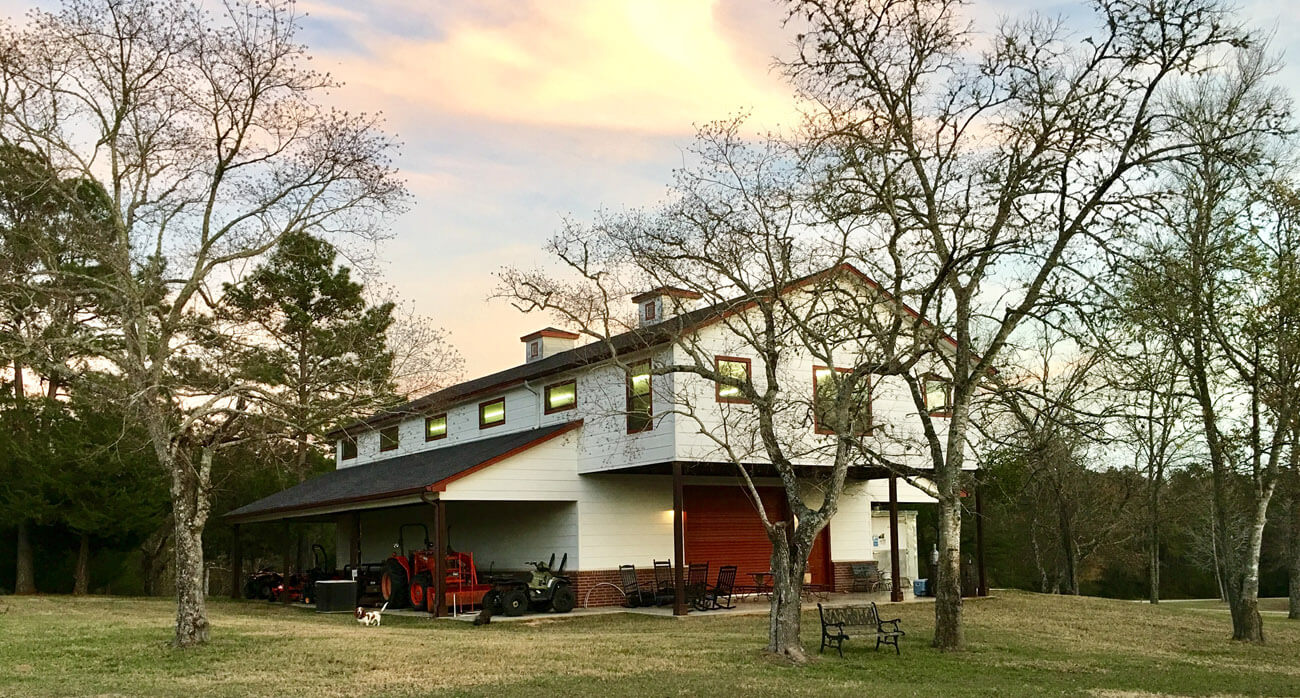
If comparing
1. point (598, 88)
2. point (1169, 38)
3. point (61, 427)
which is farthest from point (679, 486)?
point (61, 427)

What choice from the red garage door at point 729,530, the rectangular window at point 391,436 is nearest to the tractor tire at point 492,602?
the red garage door at point 729,530

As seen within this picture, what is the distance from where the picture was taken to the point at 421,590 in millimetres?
24578

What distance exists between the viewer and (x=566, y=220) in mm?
17453

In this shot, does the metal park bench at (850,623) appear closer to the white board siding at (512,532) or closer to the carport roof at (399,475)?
the carport roof at (399,475)

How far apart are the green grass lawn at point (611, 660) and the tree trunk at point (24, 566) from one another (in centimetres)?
1532

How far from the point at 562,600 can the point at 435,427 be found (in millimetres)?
9984

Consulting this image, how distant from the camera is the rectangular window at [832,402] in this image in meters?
15.8

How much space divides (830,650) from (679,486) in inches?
282

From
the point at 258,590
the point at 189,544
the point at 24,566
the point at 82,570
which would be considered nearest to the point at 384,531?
the point at 258,590

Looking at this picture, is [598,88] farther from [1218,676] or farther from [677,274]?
[1218,676]

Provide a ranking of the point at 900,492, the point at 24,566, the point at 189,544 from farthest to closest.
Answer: the point at 24,566 < the point at 900,492 < the point at 189,544

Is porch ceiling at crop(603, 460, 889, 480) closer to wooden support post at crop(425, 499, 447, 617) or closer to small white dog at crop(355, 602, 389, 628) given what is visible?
wooden support post at crop(425, 499, 447, 617)

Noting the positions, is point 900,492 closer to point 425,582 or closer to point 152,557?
point 425,582

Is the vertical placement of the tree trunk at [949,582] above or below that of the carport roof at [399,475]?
below
